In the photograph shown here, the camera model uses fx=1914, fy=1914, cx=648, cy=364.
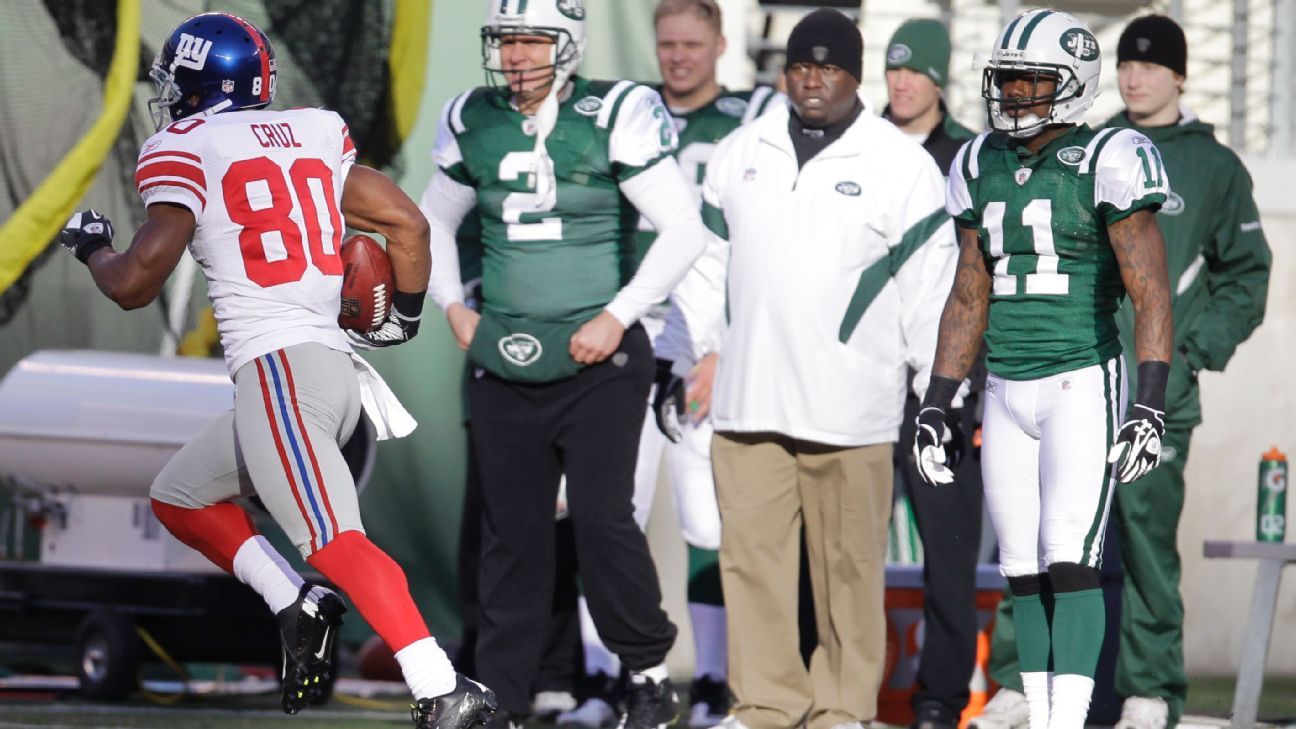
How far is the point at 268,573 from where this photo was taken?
14.7 feet

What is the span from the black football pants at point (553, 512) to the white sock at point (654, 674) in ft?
0.07

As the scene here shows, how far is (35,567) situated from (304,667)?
2.30 m

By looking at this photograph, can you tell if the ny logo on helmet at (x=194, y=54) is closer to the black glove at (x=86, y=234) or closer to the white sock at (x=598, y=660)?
the black glove at (x=86, y=234)

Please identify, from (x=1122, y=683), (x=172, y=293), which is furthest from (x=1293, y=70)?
(x=172, y=293)

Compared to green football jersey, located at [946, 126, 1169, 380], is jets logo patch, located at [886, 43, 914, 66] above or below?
above

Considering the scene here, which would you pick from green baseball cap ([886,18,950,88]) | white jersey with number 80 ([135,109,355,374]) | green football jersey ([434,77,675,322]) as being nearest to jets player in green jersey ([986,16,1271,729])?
green baseball cap ([886,18,950,88])

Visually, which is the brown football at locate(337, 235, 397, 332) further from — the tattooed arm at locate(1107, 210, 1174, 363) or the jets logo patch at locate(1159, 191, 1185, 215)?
the jets logo patch at locate(1159, 191, 1185, 215)

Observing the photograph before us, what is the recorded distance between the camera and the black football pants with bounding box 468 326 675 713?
17.4 ft

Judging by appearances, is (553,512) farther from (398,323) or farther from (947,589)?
(947,589)

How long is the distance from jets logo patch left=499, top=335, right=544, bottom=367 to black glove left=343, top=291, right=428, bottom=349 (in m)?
0.62

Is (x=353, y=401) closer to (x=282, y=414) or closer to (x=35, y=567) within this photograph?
(x=282, y=414)

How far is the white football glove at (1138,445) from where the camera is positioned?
4.38 metres

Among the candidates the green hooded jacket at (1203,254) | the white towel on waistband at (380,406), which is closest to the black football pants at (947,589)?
the green hooded jacket at (1203,254)

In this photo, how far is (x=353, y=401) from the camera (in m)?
4.48
